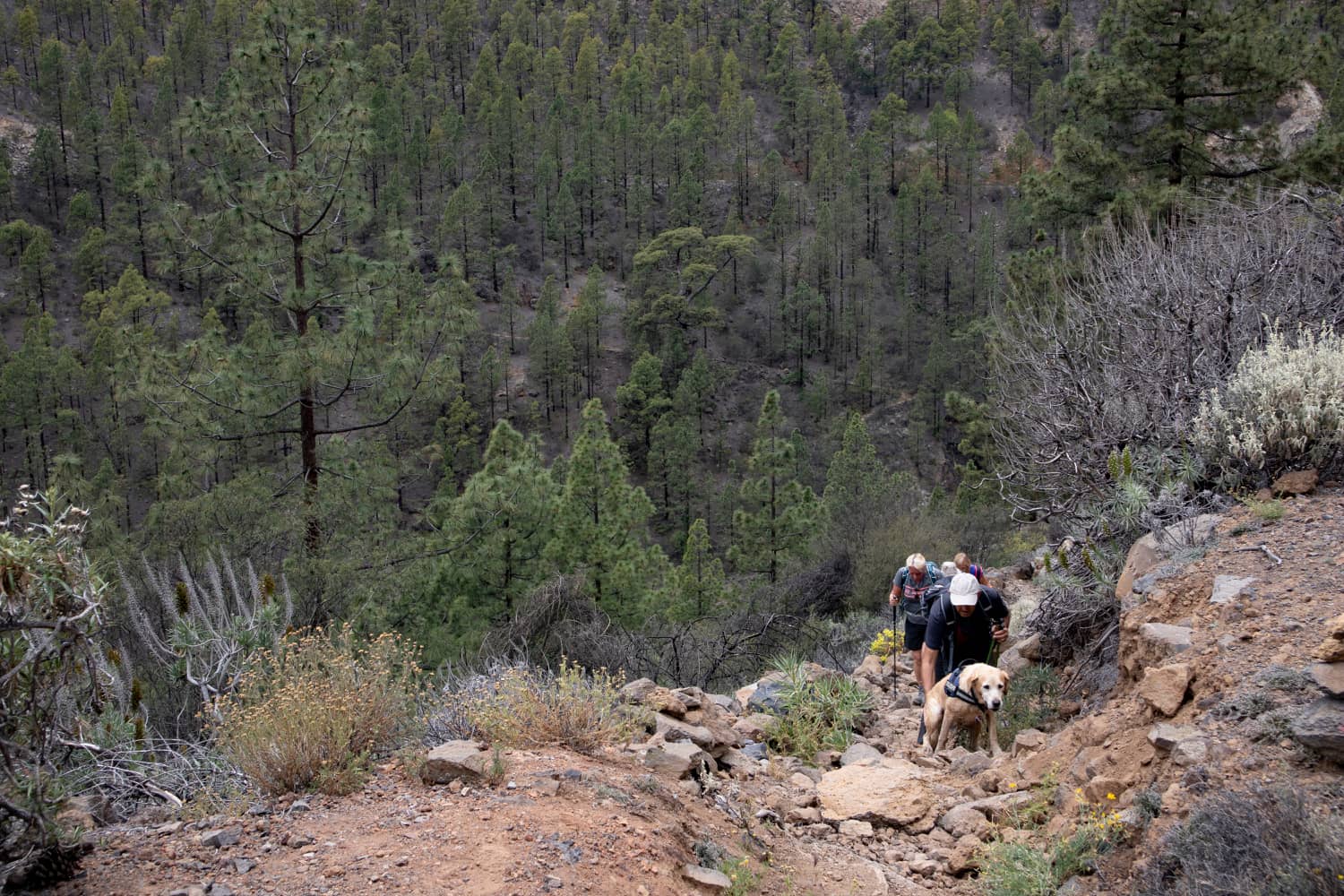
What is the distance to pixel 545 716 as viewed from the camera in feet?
17.1

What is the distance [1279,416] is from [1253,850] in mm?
3887

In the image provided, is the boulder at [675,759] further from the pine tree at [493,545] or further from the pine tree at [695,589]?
the pine tree at [695,589]

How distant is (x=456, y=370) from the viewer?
13.8 metres

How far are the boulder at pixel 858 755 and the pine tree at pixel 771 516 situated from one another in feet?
68.5

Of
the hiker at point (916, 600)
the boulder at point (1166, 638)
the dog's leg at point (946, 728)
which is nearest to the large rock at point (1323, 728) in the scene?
the boulder at point (1166, 638)

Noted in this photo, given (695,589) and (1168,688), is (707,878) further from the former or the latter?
(695,589)

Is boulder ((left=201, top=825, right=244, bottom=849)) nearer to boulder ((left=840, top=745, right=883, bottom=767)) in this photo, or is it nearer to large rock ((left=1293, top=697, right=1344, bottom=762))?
boulder ((left=840, top=745, right=883, bottom=767))

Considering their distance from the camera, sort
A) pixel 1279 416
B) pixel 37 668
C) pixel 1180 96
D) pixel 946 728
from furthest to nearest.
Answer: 1. pixel 1180 96
2. pixel 946 728
3. pixel 1279 416
4. pixel 37 668

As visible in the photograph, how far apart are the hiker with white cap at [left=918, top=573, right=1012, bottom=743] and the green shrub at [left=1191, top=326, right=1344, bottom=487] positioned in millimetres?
1740

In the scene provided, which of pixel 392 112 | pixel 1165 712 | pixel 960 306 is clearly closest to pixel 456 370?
pixel 1165 712

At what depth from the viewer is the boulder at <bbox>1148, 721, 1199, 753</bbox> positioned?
4363 mm

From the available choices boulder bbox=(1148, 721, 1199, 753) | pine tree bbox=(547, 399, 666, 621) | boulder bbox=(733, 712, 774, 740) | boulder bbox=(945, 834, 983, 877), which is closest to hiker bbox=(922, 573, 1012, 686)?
boulder bbox=(733, 712, 774, 740)

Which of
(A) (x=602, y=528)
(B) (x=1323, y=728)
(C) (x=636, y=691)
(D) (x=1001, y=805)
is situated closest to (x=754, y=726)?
(C) (x=636, y=691)

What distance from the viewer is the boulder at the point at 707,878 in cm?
396
